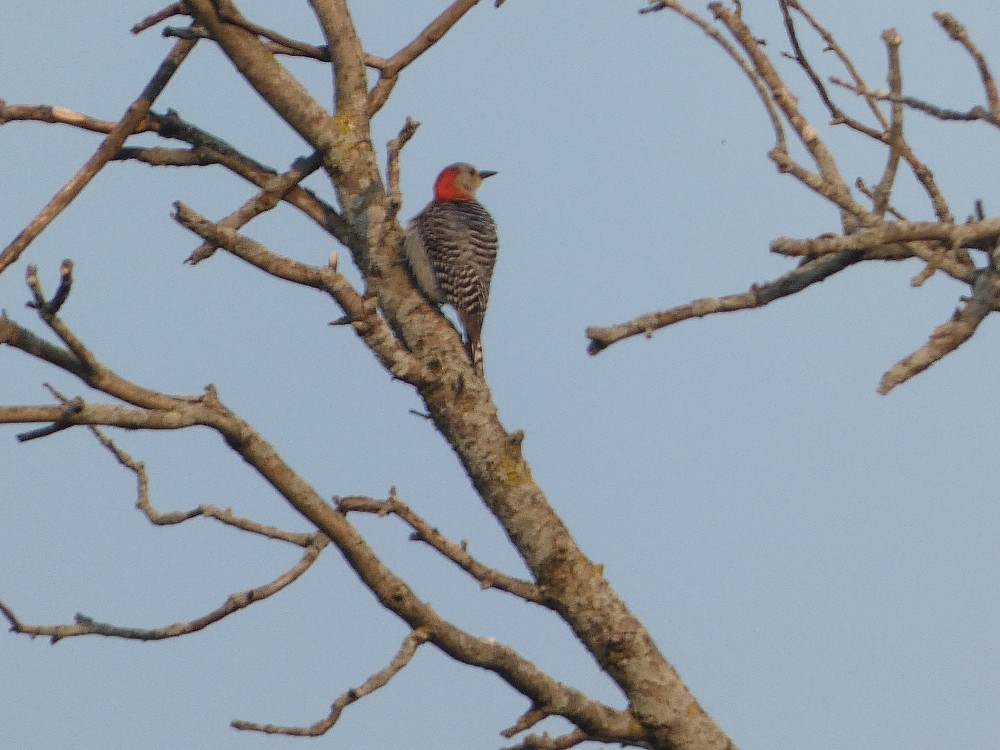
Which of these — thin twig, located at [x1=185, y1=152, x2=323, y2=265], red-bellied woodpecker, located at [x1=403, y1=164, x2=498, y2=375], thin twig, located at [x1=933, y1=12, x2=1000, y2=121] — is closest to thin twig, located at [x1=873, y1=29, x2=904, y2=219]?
thin twig, located at [x1=933, y1=12, x2=1000, y2=121]

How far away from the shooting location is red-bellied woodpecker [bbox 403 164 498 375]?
8727mm

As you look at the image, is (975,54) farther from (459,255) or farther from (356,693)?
(459,255)

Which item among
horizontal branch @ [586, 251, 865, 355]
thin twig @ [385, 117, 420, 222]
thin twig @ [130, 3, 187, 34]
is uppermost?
thin twig @ [130, 3, 187, 34]

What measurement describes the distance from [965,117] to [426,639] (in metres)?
2.65

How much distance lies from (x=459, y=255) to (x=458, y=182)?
2.10 metres

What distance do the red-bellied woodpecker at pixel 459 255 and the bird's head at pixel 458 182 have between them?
1.59ft

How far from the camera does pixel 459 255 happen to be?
902 cm

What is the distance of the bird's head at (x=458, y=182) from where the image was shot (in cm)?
1092

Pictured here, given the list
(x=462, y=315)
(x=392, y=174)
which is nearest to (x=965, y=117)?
(x=392, y=174)

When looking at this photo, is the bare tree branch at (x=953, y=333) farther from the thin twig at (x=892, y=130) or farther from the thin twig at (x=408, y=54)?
the thin twig at (x=408, y=54)

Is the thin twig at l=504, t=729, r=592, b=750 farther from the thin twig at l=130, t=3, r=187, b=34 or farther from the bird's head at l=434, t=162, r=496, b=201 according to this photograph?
the bird's head at l=434, t=162, r=496, b=201

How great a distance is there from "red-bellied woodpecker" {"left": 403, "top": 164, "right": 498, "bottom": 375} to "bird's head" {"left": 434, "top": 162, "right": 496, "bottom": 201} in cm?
49

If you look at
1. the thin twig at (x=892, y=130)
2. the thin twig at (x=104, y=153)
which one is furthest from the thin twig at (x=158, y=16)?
the thin twig at (x=892, y=130)

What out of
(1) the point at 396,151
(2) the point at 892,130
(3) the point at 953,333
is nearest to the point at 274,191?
(1) the point at 396,151
